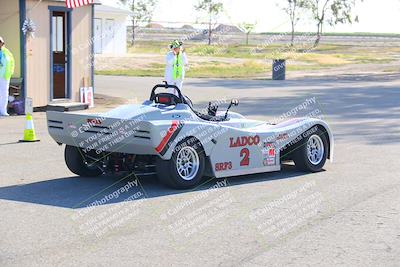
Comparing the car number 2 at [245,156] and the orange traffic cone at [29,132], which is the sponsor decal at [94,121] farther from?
the orange traffic cone at [29,132]

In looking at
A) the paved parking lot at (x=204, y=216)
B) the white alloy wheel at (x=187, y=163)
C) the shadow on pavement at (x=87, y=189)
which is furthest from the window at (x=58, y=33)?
the white alloy wheel at (x=187, y=163)

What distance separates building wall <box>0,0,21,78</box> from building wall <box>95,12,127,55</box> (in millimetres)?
33710

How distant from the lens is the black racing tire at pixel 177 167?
919 cm

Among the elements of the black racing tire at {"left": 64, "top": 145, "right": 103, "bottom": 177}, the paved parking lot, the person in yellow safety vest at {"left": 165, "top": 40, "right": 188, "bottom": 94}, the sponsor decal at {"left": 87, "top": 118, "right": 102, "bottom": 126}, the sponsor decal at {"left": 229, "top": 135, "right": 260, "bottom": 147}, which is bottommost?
the paved parking lot

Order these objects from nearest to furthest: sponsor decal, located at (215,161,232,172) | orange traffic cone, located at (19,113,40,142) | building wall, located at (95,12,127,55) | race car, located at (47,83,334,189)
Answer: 1. race car, located at (47,83,334,189)
2. sponsor decal, located at (215,161,232,172)
3. orange traffic cone, located at (19,113,40,142)
4. building wall, located at (95,12,127,55)

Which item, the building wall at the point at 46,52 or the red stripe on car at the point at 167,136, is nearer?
the red stripe on car at the point at 167,136

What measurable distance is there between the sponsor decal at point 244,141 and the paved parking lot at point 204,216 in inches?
19.4

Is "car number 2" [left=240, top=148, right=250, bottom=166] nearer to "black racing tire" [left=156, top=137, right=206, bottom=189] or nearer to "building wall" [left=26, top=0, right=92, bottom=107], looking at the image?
"black racing tire" [left=156, top=137, right=206, bottom=189]

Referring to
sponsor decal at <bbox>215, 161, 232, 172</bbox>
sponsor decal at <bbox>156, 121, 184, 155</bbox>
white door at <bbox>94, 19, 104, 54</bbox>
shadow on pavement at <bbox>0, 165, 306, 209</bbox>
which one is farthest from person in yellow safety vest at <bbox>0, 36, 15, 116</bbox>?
white door at <bbox>94, 19, 104, 54</bbox>

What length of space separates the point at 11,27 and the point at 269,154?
10.7 m

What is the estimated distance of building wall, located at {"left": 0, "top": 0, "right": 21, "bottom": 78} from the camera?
62.3 ft

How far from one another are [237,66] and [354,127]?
102 ft

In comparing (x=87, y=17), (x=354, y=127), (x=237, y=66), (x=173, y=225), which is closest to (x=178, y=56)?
(x=87, y=17)

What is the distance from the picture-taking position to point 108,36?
53.8m
